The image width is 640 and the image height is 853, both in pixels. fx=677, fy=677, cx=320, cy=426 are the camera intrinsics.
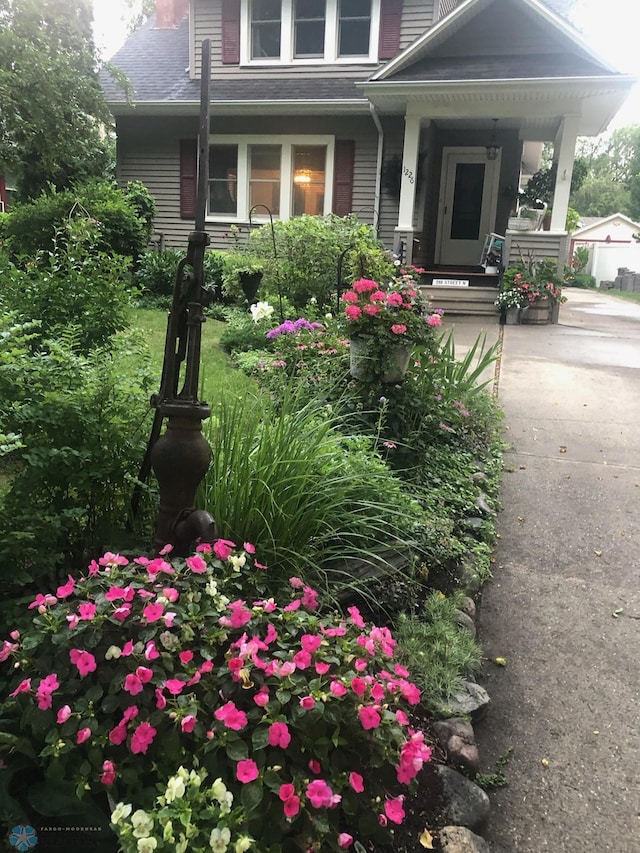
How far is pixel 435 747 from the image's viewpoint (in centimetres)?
208

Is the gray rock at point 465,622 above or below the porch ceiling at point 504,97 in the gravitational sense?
below

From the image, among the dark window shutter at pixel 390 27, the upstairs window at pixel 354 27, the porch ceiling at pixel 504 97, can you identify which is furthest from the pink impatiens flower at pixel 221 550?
the upstairs window at pixel 354 27

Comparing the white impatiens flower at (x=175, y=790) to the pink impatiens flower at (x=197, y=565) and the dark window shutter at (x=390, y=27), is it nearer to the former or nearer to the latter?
the pink impatiens flower at (x=197, y=565)

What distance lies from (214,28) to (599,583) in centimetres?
1418

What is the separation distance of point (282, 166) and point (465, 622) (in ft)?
40.9

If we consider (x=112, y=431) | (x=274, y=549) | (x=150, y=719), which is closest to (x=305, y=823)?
(x=150, y=719)

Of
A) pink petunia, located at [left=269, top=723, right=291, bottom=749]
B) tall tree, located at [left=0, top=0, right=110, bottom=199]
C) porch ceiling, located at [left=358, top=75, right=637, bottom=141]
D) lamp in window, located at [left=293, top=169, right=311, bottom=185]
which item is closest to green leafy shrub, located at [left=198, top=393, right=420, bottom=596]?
pink petunia, located at [left=269, top=723, right=291, bottom=749]

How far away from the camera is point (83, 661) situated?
1.46m

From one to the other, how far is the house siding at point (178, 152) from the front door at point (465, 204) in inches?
77.2

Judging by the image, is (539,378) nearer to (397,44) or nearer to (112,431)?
(112,431)

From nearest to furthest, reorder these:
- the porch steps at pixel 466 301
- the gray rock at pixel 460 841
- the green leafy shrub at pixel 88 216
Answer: the gray rock at pixel 460 841 < the green leafy shrub at pixel 88 216 < the porch steps at pixel 466 301

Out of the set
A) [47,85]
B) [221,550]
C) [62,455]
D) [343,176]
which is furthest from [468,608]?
[343,176]

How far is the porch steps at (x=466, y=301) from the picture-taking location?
11719 mm

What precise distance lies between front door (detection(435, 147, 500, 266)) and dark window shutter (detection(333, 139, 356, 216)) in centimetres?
220
